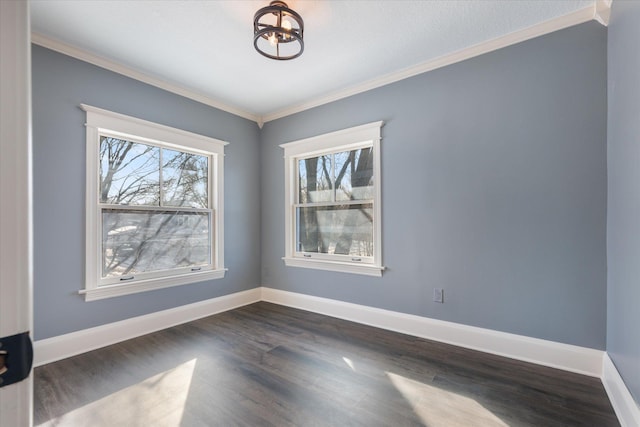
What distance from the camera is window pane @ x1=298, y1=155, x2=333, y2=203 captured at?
383 cm

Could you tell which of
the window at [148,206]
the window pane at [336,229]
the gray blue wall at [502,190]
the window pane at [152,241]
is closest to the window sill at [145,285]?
the window at [148,206]

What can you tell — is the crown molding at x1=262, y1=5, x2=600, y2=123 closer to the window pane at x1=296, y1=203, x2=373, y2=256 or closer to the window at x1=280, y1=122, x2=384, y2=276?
the window at x1=280, y1=122, x2=384, y2=276

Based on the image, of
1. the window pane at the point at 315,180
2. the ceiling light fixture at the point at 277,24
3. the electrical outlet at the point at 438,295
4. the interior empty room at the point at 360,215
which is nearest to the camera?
the interior empty room at the point at 360,215

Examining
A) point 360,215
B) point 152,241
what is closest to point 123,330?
point 152,241

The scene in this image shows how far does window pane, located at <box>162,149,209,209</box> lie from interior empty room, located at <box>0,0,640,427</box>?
35 millimetres

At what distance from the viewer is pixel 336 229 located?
3.74 meters

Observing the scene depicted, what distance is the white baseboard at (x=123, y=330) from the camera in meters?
2.49

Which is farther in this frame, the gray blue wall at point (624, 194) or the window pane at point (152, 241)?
the window pane at point (152, 241)

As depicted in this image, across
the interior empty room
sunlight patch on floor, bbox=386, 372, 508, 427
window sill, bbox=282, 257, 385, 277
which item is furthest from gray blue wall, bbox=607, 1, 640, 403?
window sill, bbox=282, 257, 385, 277

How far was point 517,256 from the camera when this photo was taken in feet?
8.25

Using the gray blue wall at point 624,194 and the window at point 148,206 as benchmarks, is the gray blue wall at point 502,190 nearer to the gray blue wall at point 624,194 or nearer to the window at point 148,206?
the gray blue wall at point 624,194

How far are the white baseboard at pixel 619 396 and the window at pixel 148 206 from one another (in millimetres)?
3705

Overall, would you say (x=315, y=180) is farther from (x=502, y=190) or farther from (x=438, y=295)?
(x=502, y=190)

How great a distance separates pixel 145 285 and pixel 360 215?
2451mm
